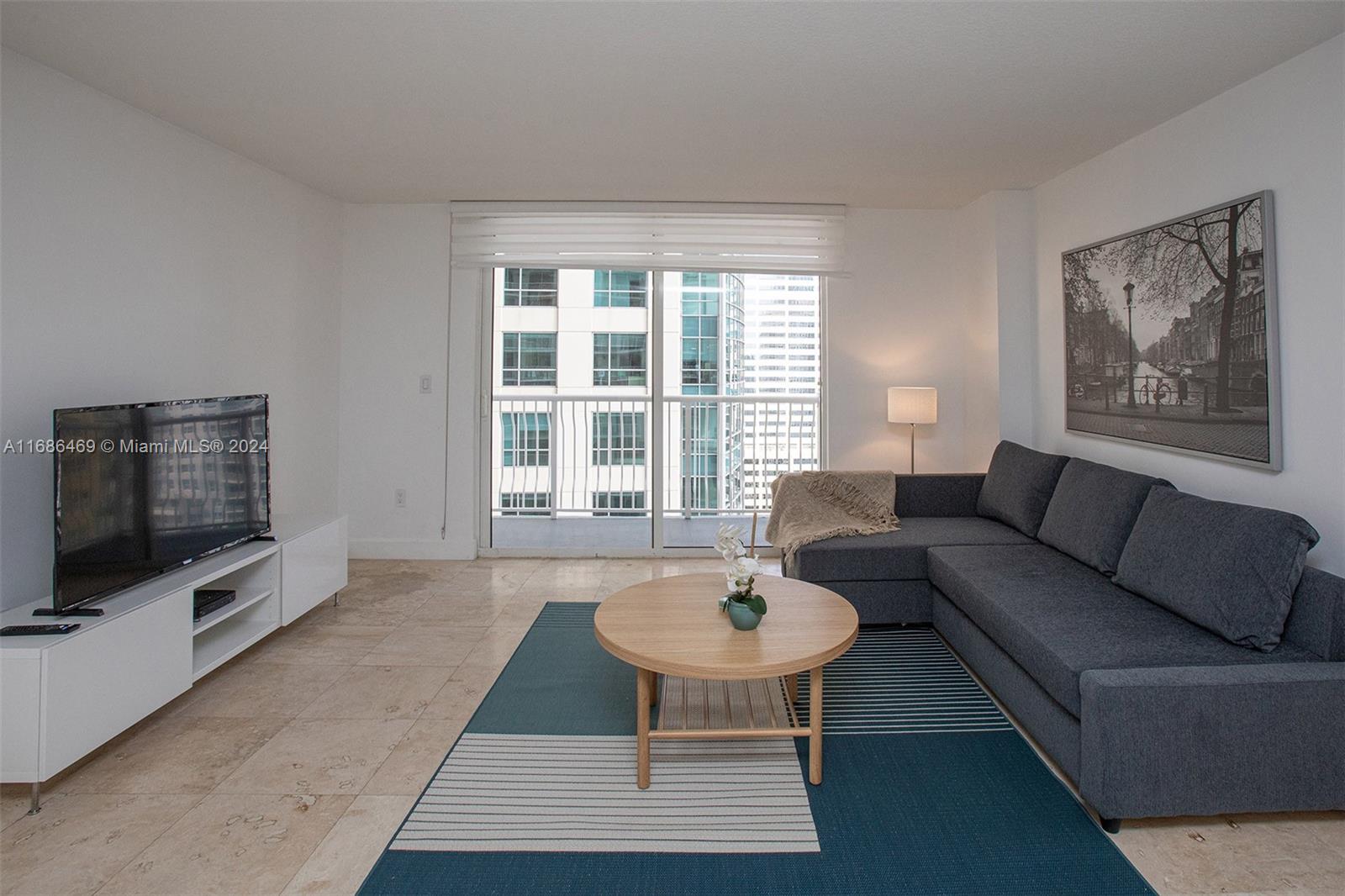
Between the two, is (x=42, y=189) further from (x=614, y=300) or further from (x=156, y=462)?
(x=614, y=300)

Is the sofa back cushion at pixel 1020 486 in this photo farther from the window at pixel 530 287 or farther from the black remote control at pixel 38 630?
the black remote control at pixel 38 630

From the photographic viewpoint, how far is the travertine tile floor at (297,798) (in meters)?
1.68

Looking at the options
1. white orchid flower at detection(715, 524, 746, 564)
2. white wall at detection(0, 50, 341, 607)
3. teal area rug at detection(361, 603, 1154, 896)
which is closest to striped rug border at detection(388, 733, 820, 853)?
teal area rug at detection(361, 603, 1154, 896)

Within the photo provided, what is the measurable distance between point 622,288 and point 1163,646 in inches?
152

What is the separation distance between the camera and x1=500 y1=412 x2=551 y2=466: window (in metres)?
5.66

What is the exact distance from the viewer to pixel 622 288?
499cm

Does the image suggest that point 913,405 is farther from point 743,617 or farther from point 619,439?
point 743,617

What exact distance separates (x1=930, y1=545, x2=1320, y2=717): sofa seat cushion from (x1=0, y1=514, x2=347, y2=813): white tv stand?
112 inches

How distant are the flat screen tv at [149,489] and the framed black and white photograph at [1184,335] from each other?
4.03 m

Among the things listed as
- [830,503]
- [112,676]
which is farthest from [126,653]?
[830,503]

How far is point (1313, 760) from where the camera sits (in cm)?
179

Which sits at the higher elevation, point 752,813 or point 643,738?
point 643,738

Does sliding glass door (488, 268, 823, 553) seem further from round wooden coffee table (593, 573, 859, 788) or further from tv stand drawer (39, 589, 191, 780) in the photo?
tv stand drawer (39, 589, 191, 780)

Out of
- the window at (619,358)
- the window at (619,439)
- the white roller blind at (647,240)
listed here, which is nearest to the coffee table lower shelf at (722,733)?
the white roller blind at (647,240)
